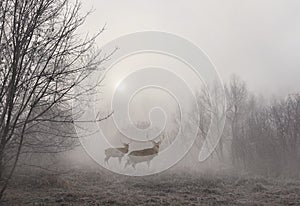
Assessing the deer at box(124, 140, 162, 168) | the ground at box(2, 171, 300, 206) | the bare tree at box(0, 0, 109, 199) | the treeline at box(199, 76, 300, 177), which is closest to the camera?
the bare tree at box(0, 0, 109, 199)

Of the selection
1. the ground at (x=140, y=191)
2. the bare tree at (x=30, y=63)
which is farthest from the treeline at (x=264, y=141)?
the bare tree at (x=30, y=63)

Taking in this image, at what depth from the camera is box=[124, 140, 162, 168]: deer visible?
1445 cm

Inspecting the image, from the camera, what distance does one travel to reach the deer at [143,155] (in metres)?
14.4

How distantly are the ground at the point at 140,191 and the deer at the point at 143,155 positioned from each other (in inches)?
52.8

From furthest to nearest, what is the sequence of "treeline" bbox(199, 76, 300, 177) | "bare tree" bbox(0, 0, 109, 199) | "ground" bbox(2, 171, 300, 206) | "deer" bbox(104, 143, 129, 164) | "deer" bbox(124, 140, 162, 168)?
"treeline" bbox(199, 76, 300, 177) < "deer" bbox(104, 143, 129, 164) < "deer" bbox(124, 140, 162, 168) < "ground" bbox(2, 171, 300, 206) < "bare tree" bbox(0, 0, 109, 199)

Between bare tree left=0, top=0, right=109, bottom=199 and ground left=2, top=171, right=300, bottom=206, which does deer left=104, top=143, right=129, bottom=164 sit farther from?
bare tree left=0, top=0, right=109, bottom=199

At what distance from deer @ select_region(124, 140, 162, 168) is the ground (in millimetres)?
1340

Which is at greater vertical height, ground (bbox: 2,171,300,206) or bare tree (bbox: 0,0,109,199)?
bare tree (bbox: 0,0,109,199)

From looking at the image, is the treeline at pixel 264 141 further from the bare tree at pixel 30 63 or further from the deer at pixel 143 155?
the bare tree at pixel 30 63

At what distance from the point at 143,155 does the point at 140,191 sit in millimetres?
4325

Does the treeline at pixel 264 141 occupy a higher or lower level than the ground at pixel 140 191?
higher

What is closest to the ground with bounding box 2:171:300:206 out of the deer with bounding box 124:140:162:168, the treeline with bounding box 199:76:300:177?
the deer with bounding box 124:140:162:168

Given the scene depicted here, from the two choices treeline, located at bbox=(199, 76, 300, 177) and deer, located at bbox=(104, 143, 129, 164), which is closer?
deer, located at bbox=(104, 143, 129, 164)

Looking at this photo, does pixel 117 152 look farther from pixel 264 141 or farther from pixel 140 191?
pixel 264 141
